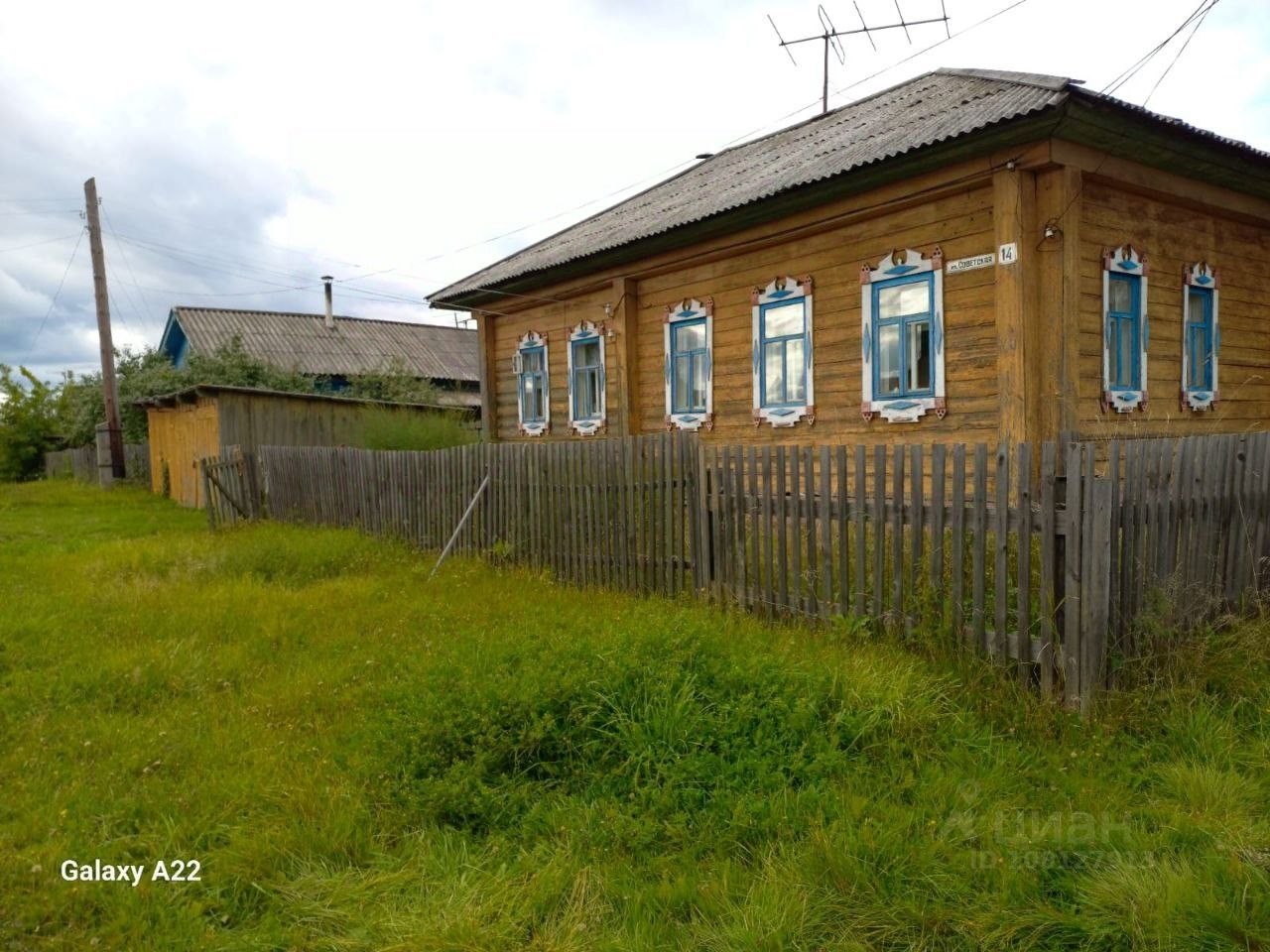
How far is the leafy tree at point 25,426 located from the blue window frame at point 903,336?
32.4 metres

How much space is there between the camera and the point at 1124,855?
272 centimetres

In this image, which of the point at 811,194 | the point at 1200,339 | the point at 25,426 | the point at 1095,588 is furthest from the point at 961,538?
the point at 25,426

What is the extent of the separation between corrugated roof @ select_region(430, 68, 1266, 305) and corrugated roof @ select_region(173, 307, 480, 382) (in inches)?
484

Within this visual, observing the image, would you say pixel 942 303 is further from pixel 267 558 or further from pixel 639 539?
pixel 267 558

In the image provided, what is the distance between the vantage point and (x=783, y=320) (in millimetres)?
9656

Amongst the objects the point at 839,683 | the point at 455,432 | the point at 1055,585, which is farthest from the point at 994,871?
the point at 455,432

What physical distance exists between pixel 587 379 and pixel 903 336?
5368mm

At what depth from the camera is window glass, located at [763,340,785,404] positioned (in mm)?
9688

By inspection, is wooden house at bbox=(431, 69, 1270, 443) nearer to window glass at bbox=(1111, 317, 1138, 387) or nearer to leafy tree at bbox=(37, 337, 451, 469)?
window glass at bbox=(1111, 317, 1138, 387)

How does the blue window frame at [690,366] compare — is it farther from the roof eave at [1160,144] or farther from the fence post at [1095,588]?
the fence post at [1095,588]

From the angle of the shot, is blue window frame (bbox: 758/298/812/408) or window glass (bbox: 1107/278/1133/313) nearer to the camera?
window glass (bbox: 1107/278/1133/313)

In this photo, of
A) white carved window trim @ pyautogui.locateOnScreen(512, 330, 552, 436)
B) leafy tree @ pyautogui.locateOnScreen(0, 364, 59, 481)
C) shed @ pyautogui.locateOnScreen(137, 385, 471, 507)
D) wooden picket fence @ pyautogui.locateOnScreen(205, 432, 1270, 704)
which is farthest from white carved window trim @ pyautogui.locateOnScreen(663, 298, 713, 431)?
leafy tree @ pyautogui.locateOnScreen(0, 364, 59, 481)

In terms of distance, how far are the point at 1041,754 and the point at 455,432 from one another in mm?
12363

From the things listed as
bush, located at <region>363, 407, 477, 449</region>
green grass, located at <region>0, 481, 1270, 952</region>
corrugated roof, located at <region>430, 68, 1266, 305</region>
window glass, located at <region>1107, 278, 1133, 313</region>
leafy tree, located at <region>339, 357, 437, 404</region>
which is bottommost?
green grass, located at <region>0, 481, 1270, 952</region>
